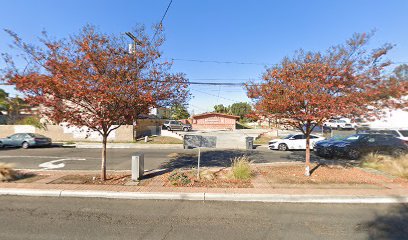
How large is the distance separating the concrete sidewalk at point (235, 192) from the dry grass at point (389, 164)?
124cm

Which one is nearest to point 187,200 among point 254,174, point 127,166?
point 254,174

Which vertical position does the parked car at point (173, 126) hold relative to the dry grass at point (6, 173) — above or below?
above

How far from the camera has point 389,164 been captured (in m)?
8.13

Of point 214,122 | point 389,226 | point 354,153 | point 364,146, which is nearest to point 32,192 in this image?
point 389,226

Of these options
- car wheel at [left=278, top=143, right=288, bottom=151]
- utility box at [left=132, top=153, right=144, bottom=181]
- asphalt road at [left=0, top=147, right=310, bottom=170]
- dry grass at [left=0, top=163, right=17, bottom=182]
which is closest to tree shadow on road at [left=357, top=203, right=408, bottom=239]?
utility box at [left=132, top=153, right=144, bottom=181]

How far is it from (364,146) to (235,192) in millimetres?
9987

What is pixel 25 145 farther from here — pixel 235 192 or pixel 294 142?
pixel 294 142

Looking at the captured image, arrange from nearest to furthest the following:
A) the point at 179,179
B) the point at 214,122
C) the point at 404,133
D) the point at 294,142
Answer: the point at 179,179
the point at 404,133
the point at 294,142
the point at 214,122

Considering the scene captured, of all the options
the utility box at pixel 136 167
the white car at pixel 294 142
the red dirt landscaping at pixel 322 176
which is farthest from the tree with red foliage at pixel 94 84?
the white car at pixel 294 142

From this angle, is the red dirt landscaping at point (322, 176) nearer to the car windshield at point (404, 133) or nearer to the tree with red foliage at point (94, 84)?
the tree with red foliage at point (94, 84)

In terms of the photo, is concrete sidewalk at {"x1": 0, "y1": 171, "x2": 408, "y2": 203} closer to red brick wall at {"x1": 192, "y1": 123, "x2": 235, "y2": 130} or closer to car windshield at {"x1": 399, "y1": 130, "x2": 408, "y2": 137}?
car windshield at {"x1": 399, "y1": 130, "x2": 408, "y2": 137}

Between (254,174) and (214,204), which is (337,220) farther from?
(254,174)

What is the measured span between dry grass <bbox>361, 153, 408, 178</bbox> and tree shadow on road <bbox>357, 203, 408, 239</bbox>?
3321mm

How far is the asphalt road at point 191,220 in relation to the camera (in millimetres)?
3762
